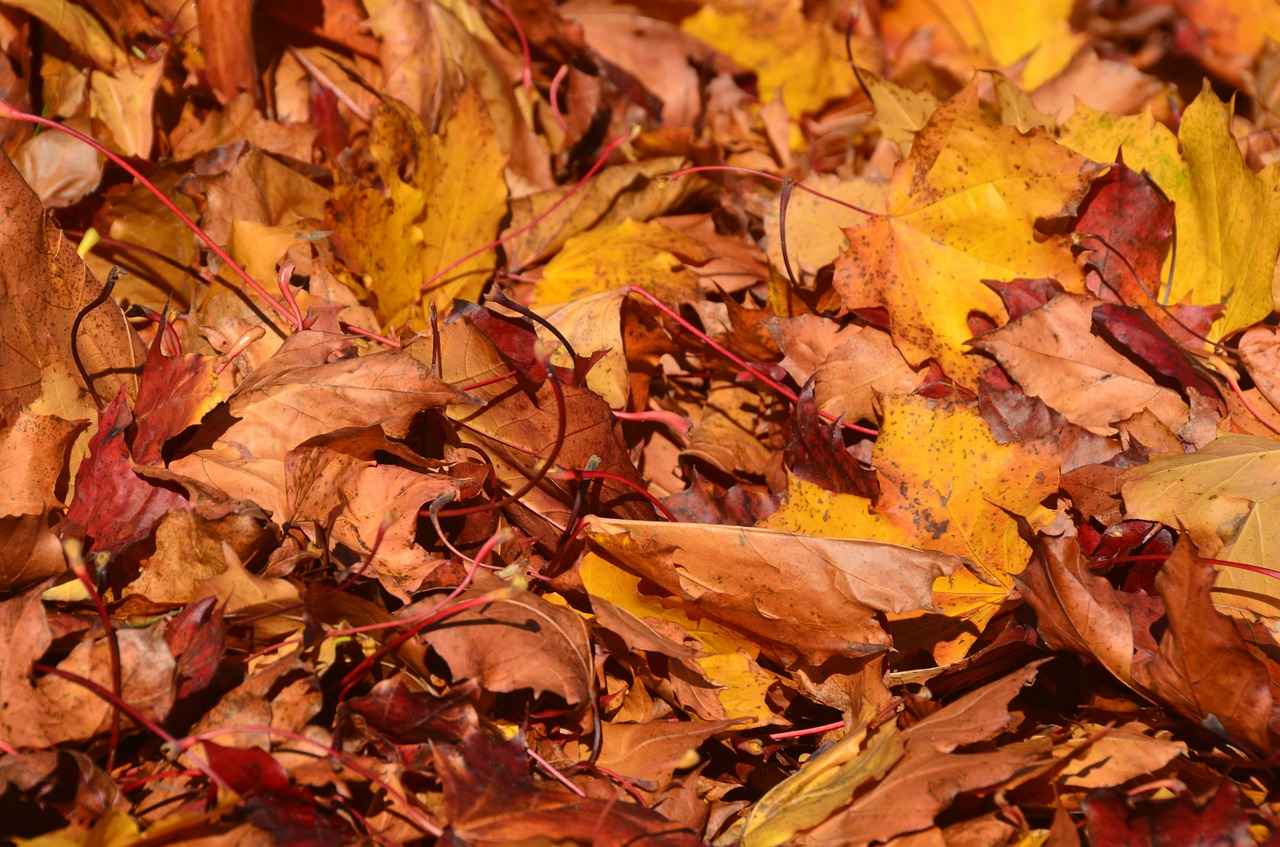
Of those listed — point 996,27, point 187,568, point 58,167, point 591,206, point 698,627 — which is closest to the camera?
point 187,568

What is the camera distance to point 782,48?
2.21m

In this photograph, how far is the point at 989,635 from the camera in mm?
1137

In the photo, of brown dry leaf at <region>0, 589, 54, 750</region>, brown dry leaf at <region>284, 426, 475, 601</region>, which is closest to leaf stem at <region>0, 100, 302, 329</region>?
brown dry leaf at <region>284, 426, 475, 601</region>

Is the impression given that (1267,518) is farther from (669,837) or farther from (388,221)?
(388,221)

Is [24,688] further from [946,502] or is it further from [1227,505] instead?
[1227,505]

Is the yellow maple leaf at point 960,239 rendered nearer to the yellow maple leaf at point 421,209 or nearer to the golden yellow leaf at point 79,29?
the yellow maple leaf at point 421,209

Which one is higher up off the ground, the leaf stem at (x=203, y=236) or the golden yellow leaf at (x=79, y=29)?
the golden yellow leaf at (x=79, y=29)

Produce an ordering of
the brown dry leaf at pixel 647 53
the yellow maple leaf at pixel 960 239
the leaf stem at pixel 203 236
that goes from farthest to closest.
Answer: the brown dry leaf at pixel 647 53
the yellow maple leaf at pixel 960 239
the leaf stem at pixel 203 236

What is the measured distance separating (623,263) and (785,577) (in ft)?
2.11

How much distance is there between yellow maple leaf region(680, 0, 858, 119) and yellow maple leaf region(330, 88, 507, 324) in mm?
877

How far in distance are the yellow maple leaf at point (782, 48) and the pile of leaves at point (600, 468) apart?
0.53 m

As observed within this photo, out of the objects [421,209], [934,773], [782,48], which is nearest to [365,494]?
[421,209]

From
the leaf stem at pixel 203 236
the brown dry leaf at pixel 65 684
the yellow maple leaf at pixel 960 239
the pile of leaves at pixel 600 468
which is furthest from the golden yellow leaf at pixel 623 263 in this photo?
the brown dry leaf at pixel 65 684

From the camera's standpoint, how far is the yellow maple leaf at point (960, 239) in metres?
1.38
